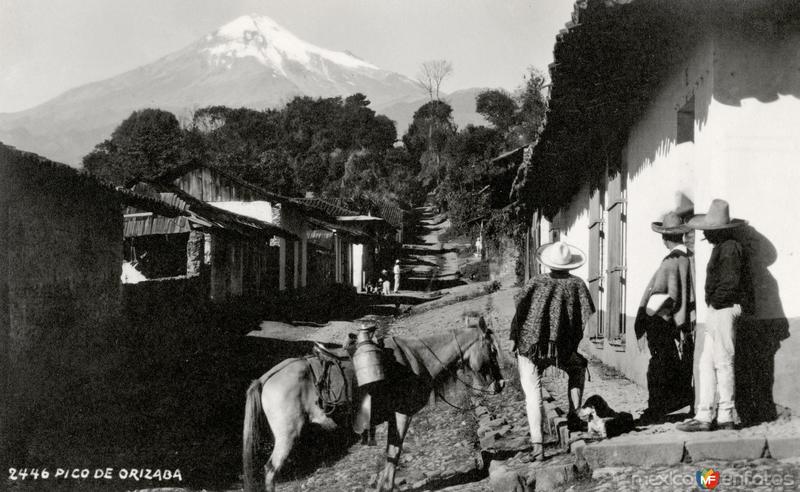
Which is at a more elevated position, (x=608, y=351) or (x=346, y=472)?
(x=608, y=351)

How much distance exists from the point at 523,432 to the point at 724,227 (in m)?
2.73

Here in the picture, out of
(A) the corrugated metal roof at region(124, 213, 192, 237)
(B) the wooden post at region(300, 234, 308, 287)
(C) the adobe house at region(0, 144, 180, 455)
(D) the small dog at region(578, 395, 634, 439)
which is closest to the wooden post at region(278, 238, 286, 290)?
(B) the wooden post at region(300, 234, 308, 287)

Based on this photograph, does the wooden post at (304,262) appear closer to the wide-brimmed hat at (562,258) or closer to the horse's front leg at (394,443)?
the horse's front leg at (394,443)

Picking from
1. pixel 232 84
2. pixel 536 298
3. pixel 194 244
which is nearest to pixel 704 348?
pixel 536 298

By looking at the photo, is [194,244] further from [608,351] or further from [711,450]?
[711,450]

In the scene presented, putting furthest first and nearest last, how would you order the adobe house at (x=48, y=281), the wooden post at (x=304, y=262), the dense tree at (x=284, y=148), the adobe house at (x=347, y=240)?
the dense tree at (x=284, y=148) → the adobe house at (x=347, y=240) → the wooden post at (x=304, y=262) → the adobe house at (x=48, y=281)

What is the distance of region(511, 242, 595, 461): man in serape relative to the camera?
17.0ft

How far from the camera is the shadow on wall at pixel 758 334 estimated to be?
4984 mm

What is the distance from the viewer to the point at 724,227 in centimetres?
481

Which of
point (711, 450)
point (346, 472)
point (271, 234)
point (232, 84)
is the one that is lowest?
point (346, 472)

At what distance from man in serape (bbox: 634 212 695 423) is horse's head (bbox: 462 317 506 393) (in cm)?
127

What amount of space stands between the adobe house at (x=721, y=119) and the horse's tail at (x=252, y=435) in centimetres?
337

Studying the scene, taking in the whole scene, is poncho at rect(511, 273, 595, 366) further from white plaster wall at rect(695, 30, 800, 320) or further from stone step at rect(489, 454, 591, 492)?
white plaster wall at rect(695, 30, 800, 320)

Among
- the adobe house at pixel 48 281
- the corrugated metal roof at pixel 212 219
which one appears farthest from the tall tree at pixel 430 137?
the adobe house at pixel 48 281
